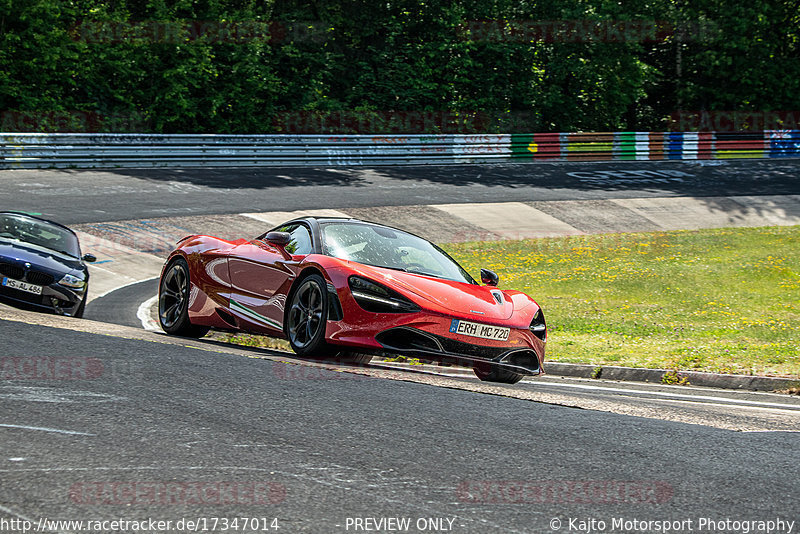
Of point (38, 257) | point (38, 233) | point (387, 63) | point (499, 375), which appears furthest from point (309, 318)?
point (387, 63)

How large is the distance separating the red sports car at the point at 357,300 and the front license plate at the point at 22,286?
266 centimetres

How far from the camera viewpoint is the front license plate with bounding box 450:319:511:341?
7918 millimetres

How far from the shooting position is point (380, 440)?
5059mm

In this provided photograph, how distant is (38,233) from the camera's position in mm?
13266

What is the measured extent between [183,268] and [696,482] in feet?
23.2

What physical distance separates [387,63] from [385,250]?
1265 inches

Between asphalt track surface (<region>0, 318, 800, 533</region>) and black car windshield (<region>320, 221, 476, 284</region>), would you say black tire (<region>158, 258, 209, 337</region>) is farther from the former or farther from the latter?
asphalt track surface (<region>0, 318, 800, 533</region>)

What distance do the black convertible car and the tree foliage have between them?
18854 mm

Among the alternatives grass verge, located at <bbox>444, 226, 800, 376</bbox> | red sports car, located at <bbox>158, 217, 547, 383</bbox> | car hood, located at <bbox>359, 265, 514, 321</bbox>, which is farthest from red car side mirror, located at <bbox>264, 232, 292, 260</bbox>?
grass verge, located at <bbox>444, 226, 800, 376</bbox>

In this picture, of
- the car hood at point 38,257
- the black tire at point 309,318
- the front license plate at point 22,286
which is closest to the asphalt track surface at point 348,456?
the black tire at point 309,318

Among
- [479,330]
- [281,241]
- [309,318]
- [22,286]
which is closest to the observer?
[479,330]

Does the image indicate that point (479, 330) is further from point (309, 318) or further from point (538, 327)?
point (309, 318)

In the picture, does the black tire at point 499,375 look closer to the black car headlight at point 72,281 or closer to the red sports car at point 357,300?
the red sports car at point 357,300

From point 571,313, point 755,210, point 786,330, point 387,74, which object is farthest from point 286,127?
point 786,330
